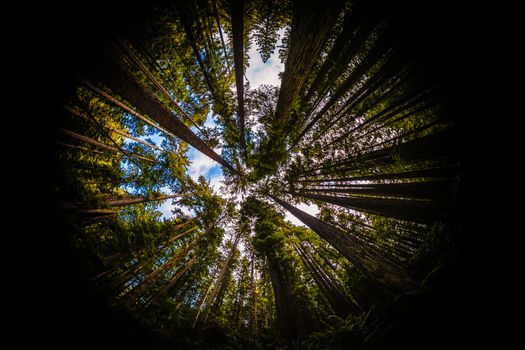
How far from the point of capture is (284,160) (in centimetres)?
898

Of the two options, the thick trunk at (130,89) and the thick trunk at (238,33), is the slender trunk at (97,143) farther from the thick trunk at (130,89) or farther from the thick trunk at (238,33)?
the thick trunk at (238,33)

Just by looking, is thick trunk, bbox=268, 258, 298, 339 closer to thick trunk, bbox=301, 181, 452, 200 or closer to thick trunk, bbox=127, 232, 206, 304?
thick trunk, bbox=301, 181, 452, 200

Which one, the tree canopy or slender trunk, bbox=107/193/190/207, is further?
slender trunk, bbox=107/193/190/207

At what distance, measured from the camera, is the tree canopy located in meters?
2.92

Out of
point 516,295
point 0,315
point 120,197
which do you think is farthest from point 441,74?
point 120,197

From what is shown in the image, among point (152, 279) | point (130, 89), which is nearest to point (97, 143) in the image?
point (130, 89)

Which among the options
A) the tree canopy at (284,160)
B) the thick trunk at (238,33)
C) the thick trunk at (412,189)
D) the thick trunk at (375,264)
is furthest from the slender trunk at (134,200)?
the thick trunk at (412,189)

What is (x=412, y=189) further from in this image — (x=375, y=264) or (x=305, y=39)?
(x=305, y=39)

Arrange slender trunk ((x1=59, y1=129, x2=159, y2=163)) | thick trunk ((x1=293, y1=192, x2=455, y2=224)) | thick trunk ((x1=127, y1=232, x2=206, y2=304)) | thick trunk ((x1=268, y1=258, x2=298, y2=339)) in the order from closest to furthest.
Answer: thick trunk ((x1=293, y1=192, x2=455, y2=224)) → slender trunk ((x1=59, y1=129, x2=159, y2=163)) → thick trunk ((x1=268, y1=258, x2=298, y2=339)) → thick trunk ((x1=127, y1=232, x2=206, y2=304))

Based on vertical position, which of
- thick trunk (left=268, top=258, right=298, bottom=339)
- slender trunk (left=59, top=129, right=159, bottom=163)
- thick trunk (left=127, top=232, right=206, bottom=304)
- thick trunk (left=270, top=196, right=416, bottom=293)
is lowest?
thick trunk (left=268, top=258, right=298, bottom=339)

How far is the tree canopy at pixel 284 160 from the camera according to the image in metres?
2.92

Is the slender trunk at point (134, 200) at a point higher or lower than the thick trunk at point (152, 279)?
higher

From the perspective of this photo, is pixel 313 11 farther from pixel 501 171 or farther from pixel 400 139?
pixel 501 171

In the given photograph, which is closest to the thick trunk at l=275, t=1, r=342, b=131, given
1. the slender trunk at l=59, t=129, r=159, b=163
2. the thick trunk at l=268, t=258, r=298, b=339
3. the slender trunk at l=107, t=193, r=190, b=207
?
the slender trunk at l=59, t=129, r=159, b=163
